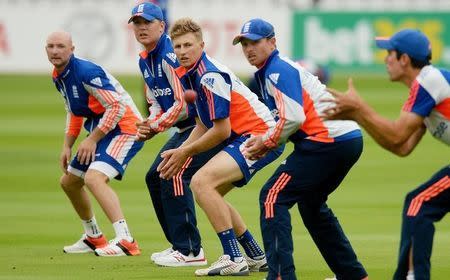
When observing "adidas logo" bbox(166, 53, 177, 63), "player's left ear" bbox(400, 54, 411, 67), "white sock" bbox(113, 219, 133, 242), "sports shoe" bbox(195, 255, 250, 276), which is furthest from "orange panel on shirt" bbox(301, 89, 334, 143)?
"white sock" bbox(113, 219, 133, 242)

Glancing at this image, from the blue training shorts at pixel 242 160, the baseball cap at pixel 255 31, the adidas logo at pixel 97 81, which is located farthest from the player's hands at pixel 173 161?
the adidas logo at pixel 97 81

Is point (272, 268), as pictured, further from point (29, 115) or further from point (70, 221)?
point (29, 115)

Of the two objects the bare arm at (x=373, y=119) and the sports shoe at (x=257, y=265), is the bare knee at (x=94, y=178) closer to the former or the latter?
the sports shoe at (x=257, y=265)

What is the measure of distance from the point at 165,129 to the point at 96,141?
111cm

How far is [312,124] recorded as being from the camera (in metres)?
9.97

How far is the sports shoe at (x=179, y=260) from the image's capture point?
38.2ft

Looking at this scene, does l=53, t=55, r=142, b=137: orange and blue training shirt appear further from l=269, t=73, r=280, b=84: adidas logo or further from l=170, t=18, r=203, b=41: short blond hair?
l=269, t=73, r=280, b=84: adidas logo

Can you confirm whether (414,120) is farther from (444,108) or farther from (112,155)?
(112,155)

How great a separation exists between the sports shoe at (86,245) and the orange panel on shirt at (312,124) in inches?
138

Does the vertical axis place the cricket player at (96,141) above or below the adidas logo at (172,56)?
below

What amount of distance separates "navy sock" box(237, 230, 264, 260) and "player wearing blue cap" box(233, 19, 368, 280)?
115 cm

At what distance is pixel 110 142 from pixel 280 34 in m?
25.3

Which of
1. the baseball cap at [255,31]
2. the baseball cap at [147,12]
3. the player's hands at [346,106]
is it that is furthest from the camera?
the baseball cap at [147,12]

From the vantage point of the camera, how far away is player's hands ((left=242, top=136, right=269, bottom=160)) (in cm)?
984
